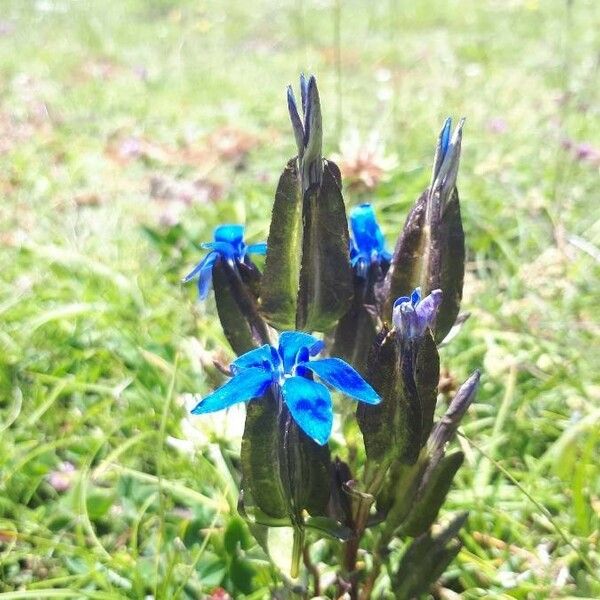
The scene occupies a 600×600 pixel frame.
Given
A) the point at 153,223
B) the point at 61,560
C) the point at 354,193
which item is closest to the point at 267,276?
the point at 61,560

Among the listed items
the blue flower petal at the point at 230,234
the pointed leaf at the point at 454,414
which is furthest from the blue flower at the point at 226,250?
the pointed leaf at the point at 454,414

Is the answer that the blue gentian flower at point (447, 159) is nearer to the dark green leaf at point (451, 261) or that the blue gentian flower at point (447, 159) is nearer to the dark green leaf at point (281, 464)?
the dark green leaf at point (451, 261)

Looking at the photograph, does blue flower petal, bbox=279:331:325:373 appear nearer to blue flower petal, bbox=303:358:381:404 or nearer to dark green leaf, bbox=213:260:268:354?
blue flower petal, bbox=303:358:381:404

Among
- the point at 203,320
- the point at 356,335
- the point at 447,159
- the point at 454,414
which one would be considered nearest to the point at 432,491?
the point at 454,414

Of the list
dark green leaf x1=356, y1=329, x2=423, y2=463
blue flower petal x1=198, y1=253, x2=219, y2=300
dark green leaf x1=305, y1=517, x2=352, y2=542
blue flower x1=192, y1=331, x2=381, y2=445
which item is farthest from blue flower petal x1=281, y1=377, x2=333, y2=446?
blue flower petal x1=198, y1=253, x2=219, y2=300

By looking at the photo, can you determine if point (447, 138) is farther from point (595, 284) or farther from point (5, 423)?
point (595, 284)

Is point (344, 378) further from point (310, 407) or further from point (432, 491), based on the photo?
point (432, 491)
